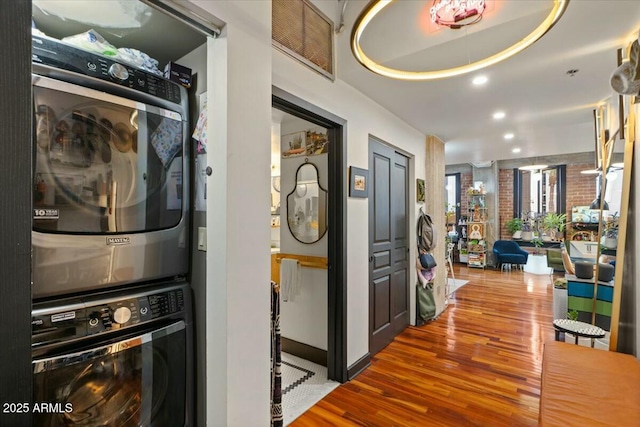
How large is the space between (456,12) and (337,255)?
183cm

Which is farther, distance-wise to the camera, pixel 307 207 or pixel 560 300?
pixel 560 300

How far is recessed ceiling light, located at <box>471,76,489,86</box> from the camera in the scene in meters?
2.46

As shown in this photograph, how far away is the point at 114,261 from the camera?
3.86 ft

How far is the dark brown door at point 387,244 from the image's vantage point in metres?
3.02

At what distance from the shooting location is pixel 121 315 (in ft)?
3.78

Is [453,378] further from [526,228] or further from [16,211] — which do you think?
[526,228]

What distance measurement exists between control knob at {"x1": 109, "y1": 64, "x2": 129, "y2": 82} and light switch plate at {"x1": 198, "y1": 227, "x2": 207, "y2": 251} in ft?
2.30

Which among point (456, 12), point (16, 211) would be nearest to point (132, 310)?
point (16, 211)

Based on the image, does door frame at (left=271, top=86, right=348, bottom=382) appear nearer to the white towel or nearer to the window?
the white towel

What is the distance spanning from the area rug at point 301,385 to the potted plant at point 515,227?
7689mm

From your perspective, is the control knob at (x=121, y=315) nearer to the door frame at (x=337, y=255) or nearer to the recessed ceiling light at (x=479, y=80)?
the door frame at (x=337, y=255)

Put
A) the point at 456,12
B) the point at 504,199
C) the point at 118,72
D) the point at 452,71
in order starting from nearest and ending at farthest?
1. the point at 118,72
2. the point at 456,12
3. the point at 452,71
4. the point at 504,199

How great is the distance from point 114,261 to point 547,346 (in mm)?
2654

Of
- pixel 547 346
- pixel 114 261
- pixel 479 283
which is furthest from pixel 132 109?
pixel 479 283
